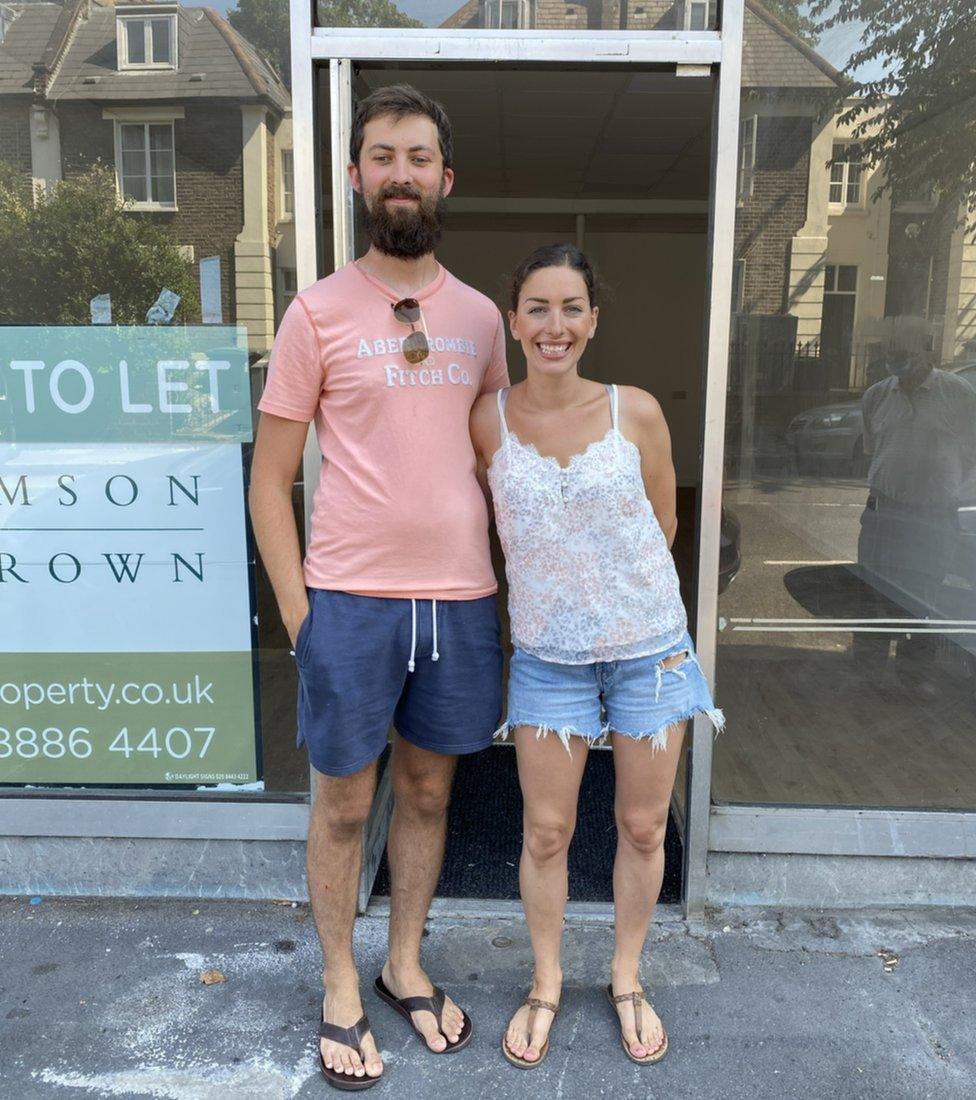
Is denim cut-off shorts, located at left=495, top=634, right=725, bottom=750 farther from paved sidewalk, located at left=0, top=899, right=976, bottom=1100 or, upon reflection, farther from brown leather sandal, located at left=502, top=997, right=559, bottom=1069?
paved sidewalk, located at left=0, top=899, right=976, bottom=1100

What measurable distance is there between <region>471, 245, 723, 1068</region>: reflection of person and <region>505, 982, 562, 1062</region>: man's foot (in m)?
0.02

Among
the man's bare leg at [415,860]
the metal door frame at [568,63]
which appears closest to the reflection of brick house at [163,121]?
the metal door frame at [568,63]

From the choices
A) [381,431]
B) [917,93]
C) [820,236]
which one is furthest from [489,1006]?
[917,93]

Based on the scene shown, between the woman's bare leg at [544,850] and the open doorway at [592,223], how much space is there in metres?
0.57

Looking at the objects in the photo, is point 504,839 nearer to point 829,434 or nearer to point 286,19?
point 829,434

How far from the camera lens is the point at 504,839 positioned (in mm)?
3193

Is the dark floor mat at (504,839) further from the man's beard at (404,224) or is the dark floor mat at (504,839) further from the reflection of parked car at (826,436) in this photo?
the man's beard at (404,224)

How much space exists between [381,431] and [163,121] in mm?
1227

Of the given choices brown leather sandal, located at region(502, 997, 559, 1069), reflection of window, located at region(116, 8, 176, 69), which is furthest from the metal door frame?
brown leather sandal, located at region(502, 997, 559, 1069)

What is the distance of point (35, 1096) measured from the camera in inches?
83.8

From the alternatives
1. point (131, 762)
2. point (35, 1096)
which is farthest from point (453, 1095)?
point (131, 762)

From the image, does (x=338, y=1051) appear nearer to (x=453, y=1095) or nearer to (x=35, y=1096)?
(x=453, y=1095)

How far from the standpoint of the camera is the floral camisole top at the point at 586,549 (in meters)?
2.01

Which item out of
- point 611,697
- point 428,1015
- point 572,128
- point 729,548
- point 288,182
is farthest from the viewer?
point 572,128
